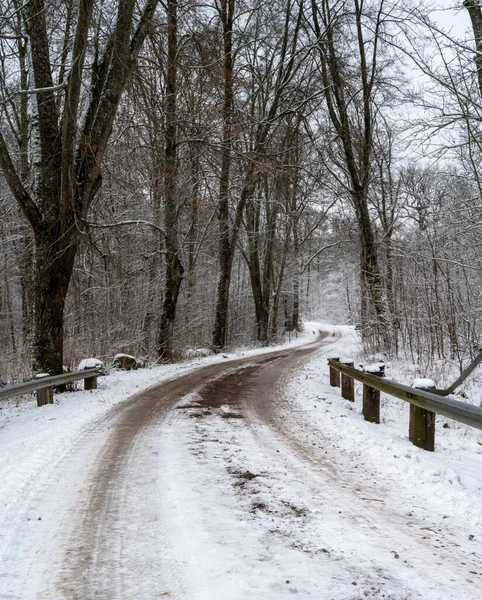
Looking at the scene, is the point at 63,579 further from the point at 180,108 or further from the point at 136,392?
the point at 180,108

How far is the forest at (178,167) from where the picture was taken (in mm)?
9125

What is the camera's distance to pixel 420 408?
17.8ft

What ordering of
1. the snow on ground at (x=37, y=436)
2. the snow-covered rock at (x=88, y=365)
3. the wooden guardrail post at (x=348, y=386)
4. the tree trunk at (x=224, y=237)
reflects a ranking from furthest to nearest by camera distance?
the tree trunk at (x=224, y=237) → the snow-covered rock at (x=88, y=365) → the wooden guardrail post at (x=348, y=386) → the snow on ground at (x=37, y=436)

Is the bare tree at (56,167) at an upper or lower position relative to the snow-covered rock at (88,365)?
upper

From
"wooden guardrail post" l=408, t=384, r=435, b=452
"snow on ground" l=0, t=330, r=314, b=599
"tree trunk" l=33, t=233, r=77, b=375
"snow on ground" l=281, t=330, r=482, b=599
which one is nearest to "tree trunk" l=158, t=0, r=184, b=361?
"snow on ground" l=0, t=330, r=314, b=599

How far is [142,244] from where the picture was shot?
66.2ft

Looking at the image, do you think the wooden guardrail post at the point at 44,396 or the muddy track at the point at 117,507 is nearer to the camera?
the muddy track at the point at 117,507

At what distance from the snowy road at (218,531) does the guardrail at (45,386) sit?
2184mm

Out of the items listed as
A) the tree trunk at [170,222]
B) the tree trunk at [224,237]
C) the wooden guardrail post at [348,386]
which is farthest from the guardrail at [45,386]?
the tree trunk at [224,237]

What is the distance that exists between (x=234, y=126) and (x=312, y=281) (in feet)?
166

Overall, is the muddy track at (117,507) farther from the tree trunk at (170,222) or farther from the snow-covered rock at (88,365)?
the tree trunk at (170,222)

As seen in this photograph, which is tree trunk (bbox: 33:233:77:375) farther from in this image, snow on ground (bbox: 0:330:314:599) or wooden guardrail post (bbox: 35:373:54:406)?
wooden guardrail post (bbox: 35:373:54:406)

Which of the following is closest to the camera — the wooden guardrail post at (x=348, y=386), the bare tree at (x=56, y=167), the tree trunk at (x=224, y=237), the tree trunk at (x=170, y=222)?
the wooden guardrail post at (x=348, y=386)

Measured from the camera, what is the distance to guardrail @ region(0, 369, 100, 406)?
694 centimetres
